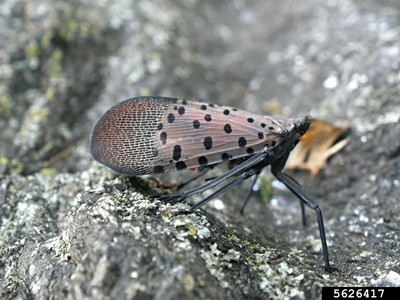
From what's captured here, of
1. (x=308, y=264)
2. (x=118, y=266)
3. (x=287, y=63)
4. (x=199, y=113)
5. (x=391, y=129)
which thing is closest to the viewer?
(x=118, y=266)

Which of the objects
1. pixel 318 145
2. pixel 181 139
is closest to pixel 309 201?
pixel 181 139

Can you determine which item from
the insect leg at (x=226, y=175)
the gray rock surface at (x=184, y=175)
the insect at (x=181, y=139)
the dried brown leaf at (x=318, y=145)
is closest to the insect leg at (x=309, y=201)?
the insect at (x=181, y=139)

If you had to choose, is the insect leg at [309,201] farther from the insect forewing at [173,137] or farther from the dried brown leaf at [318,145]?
the dried brown leaf at [318,145]

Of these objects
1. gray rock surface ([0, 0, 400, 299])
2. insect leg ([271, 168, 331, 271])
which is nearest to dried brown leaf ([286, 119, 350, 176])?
gray rock surface ([0, 0, 400, 299])

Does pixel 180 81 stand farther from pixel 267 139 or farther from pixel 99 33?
pixel 267 139

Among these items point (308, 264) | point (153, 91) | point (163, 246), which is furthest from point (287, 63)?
point (163, 246)

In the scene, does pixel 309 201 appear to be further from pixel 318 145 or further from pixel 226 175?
pixel 318 145
